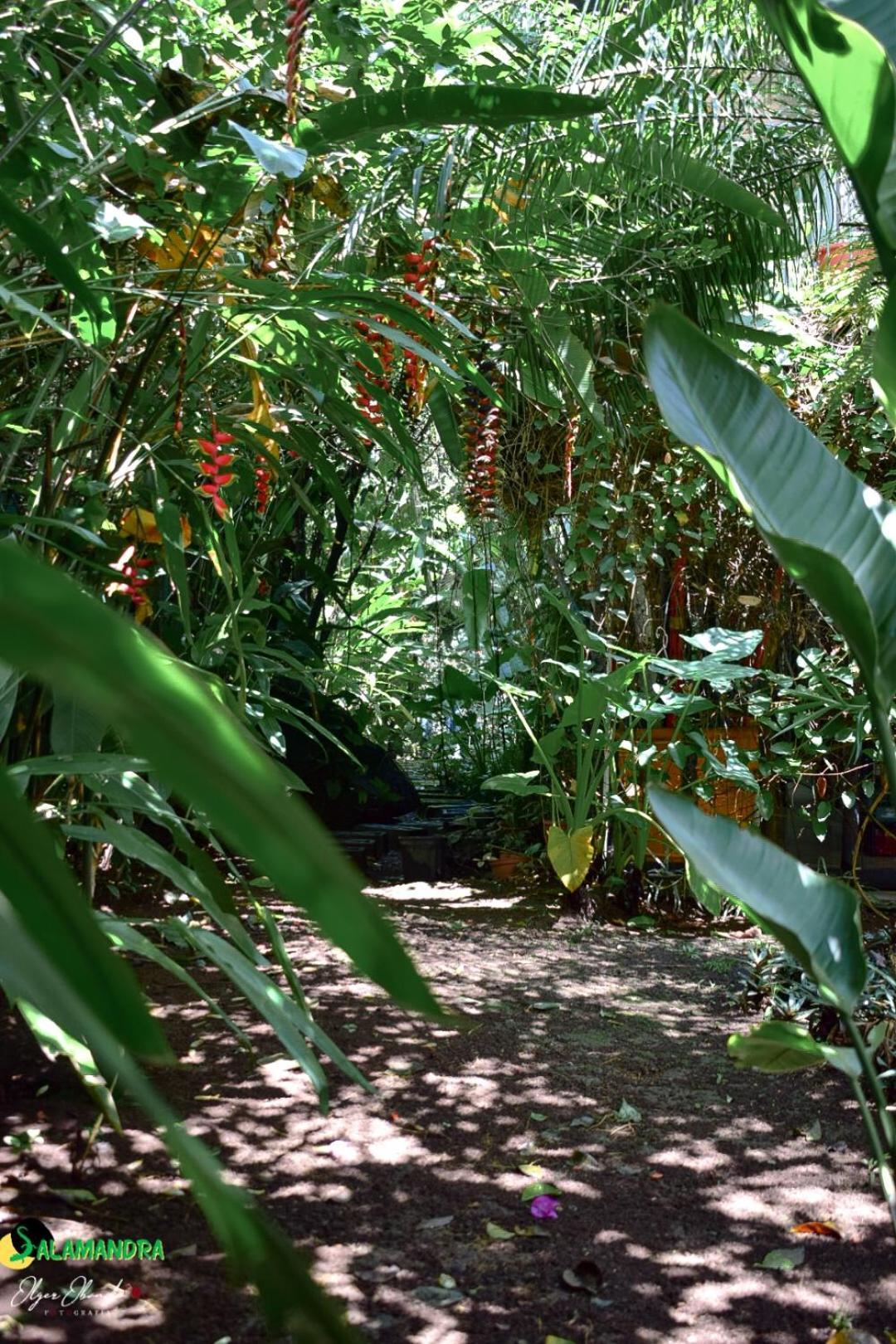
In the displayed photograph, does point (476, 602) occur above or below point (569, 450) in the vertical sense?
below

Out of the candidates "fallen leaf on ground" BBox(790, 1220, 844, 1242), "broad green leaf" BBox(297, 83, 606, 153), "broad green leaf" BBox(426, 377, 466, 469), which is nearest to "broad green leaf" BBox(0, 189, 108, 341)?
"broad green leaf" BBox(297, 83, 606, 153)

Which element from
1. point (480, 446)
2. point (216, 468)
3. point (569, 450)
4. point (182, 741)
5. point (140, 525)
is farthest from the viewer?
point (569, 450)

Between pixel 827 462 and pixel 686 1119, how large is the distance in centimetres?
163

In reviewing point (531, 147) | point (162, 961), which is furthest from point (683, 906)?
point (162, 961)

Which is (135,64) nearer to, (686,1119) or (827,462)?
(827,462)

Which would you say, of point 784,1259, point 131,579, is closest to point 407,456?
point 131,579

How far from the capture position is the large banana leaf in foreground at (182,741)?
0.78 feet

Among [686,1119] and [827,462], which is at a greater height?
[827,462]

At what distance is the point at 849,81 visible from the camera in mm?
939

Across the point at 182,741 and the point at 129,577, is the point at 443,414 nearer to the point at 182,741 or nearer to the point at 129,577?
the point at 129,577

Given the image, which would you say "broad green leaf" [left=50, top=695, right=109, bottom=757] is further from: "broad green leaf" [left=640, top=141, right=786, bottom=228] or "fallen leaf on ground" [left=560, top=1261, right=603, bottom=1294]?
Answer: "broad green leaf" [left=640, top=141, right=786, bottom=228]

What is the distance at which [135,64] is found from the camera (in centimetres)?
161

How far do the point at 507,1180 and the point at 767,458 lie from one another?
1.39m

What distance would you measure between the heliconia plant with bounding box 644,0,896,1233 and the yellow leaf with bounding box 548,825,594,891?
2.87 metres
